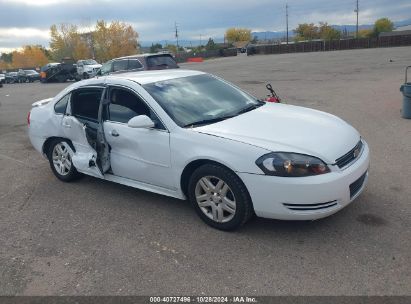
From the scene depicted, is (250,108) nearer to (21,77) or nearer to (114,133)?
(114,133)

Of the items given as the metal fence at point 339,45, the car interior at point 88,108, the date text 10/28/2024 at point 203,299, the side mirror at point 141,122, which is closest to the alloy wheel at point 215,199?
the side mirror at point 141,122

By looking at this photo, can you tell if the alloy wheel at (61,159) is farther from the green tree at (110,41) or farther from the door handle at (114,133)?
the green tree at (110,41)

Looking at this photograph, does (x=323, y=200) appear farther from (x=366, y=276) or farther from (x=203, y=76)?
(x=203, y=76)

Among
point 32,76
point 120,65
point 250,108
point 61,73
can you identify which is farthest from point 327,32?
A: point 250,108

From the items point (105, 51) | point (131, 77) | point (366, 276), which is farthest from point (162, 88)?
point (105, 51)

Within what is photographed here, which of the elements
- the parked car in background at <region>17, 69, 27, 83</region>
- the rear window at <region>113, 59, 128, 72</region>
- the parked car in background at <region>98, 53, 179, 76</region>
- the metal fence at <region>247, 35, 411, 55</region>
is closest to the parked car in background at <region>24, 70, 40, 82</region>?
the parked car in background at <region>17, 69, 27, 83</region>

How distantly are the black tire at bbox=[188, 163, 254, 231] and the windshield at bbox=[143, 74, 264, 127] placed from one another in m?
0.56

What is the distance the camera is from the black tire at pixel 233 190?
3609mm

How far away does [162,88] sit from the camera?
450cm

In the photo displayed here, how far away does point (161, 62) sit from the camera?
15.9 meters

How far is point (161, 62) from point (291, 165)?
13.2 m

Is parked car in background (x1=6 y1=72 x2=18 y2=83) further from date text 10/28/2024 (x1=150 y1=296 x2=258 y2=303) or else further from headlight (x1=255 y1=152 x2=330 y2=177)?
date text 10/28/2024 (x1=150 y1=296 x2=258 y2=303)

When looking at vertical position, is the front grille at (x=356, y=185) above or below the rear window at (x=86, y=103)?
A: below

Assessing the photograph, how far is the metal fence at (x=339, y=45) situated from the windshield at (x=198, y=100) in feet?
172
